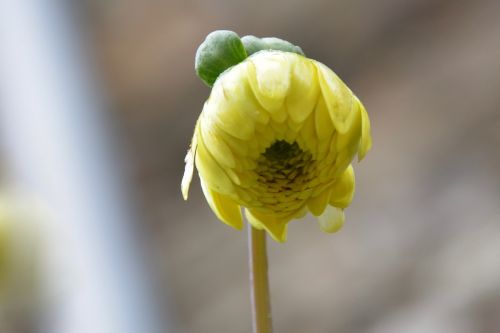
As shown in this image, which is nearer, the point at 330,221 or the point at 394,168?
the point at 330,221

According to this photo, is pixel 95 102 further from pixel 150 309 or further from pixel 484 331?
pixel 484 331

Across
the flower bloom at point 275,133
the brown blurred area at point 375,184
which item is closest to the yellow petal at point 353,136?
the flower bloom at point 275,133

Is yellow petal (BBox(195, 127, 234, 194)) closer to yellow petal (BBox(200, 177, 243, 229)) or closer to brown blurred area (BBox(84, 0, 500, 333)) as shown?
yellow petal (BBox(200, 177, 243, 229))

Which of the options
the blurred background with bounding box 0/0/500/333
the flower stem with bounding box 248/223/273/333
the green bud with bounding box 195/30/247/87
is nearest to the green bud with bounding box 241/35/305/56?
the green bud with bounding box 195/30/247/87

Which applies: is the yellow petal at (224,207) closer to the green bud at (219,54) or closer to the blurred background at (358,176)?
the green bud at (219,54)

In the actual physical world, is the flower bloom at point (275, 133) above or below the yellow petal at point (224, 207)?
above

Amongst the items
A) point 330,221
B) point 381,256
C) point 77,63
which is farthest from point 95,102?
point 330,221
